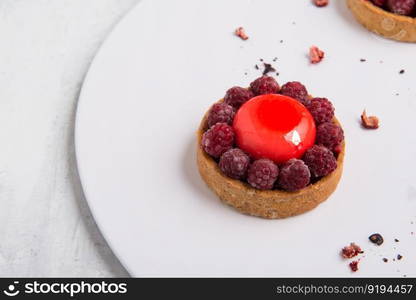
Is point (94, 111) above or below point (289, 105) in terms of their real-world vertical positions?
below

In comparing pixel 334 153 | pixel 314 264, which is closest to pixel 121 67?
pixel 334 153

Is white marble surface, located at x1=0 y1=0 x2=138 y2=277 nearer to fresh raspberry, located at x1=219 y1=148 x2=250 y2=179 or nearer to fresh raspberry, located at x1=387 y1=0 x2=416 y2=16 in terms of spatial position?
fresh raspberry, located at x1=219 y1=148 x2=250 y2=179

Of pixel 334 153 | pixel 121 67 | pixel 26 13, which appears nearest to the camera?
pixel 334 153

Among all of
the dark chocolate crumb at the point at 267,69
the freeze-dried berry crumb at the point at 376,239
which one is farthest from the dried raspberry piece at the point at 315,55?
the freeze-dried berry crumb at the point at 376,239

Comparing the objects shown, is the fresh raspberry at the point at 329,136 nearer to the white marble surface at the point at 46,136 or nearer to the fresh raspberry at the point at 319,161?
the fresh raspberry at the point at 319,161

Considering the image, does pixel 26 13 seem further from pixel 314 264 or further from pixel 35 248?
pixel 314 264

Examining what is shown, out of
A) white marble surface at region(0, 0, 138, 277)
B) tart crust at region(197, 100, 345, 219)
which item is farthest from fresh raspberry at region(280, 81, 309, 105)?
white marble surface at region(0, 0, 138, 277)
